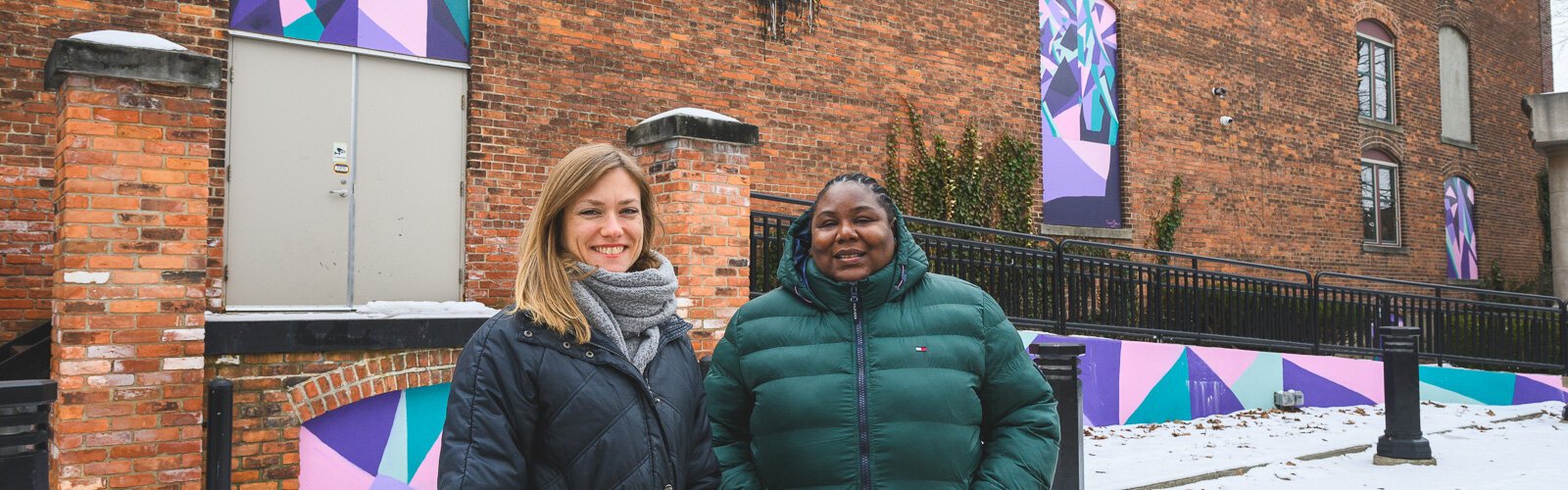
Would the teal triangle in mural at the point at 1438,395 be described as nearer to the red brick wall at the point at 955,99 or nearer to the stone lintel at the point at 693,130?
the red brick wall at the point at 955,99

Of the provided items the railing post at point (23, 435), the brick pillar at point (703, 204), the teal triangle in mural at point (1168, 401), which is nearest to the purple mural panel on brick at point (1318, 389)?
the teal triangle in mural at point (1168, 401)

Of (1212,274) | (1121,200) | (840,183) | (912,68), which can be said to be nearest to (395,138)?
(912,68)

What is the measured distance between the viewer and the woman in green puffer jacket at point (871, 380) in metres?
2.44

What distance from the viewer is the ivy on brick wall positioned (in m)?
11.1

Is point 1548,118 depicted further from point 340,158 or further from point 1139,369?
point 340,158

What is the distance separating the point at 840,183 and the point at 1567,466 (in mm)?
8019

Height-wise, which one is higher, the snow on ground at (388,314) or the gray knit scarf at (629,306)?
the gray knit scarf at (629,306)

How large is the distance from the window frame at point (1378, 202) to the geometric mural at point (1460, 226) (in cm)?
140

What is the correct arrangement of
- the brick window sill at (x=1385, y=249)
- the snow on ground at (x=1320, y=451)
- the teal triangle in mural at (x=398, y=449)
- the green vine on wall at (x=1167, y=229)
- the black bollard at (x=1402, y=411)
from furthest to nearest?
the brick window sill at (x=1385, y=249) → the green vine on wall at (x=1167, y=229) → the black bollard at (x=1402, y=411) → the snow on ground at (x=1320, y=451) → the teal triangle in mural at (x=398, y=449)

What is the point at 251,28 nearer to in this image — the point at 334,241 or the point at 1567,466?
the point at 334,241

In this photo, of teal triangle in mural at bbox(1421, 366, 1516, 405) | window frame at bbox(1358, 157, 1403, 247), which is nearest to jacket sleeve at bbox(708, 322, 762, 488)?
teal triangle in mural at bbox(1421, 366, 1516, 405)

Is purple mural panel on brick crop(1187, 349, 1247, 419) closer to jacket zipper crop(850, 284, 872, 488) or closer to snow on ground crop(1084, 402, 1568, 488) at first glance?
snow on ground crop(1084, 402, 1568, 488)

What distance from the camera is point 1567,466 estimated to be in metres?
7.81

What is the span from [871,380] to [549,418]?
0.79 meters
